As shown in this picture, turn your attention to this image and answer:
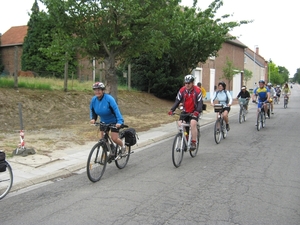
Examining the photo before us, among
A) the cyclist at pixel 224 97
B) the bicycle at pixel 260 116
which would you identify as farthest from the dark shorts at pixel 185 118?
the bicycle at pixel 260 116

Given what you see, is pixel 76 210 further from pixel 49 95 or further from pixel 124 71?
pixel 124 71

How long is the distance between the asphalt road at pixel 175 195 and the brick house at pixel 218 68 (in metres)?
25.1

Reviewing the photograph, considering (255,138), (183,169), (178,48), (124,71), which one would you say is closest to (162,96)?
(124,71)

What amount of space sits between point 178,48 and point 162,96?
24.3 feet

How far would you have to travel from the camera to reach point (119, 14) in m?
10.8

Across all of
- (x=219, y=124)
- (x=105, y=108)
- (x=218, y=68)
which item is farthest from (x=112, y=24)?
(x=218, y=68)

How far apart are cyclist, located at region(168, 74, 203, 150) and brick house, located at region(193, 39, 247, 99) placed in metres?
24.4

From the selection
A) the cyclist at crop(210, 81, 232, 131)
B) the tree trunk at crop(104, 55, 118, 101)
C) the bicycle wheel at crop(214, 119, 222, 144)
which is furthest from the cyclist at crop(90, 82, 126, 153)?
the tree trunk at crop(104, 55, 118, 101)

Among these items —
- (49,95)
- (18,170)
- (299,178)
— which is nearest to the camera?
(299,178)

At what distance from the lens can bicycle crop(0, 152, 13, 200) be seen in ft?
17.2

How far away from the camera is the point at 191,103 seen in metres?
7.80

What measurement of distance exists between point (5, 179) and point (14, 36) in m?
41.7

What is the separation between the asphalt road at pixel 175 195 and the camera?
4.47 m

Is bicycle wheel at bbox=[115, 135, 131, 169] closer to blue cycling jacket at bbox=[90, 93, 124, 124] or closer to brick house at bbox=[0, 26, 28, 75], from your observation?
blue cycling jacket at bbox=[90, 93, 124, 124]
